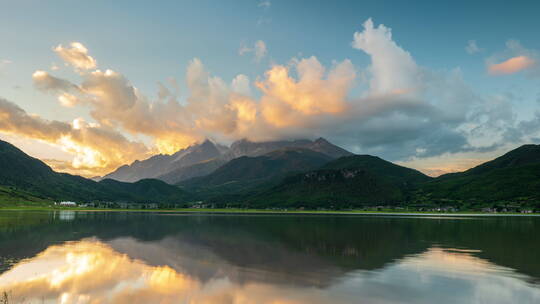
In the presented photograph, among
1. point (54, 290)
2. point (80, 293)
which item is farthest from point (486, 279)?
point (54, 290)

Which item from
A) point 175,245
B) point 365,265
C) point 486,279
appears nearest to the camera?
→ point 486,279

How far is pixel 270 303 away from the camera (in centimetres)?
2886

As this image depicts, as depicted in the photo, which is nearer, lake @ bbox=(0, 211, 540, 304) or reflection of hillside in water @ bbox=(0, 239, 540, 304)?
reflection of hillside in water @ bbox=(0, 239, 540, 304)

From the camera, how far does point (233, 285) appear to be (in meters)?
35.2

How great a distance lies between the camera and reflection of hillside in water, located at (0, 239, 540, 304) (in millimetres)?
30297

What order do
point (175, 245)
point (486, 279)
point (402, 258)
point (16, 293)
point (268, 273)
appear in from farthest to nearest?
point (175, 245) → point (402, 258) → point (268, 273) → point (486, 279) → point (16, 293)

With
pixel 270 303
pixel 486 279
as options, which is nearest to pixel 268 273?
pixel 270 303

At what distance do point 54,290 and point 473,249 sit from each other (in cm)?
6132

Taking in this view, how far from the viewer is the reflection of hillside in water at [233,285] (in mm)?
30297

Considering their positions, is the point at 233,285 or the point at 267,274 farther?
the point at 267,274

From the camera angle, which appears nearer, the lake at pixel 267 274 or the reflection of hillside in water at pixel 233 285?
the reflection of hillside in water at pixel 233 285

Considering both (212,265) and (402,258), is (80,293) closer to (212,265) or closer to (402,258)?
(212,265)

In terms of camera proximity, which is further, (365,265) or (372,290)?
(365,265)

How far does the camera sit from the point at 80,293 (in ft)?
106
